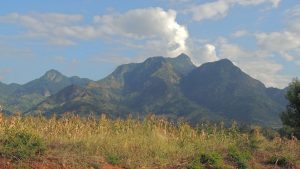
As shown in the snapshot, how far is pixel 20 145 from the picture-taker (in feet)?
34.0

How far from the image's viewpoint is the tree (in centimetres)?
3900

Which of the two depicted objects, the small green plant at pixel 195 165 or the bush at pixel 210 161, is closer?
the small green plant at pixel 195 165

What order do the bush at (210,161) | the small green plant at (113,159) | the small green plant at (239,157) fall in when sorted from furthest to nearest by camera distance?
the small green plant at (239,157)
the bush at (210,161)
the small green plant at (113,159)

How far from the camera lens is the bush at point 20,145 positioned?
10.2m

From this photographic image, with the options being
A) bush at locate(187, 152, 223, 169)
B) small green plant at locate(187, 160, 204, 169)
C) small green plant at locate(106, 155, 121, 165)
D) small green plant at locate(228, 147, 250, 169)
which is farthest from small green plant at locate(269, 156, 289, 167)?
small green plant at locate(106, 155, 121, 165)

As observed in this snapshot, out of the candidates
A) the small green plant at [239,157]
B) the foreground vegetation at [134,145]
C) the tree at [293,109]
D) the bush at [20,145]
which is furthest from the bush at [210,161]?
the tree at [293,109]

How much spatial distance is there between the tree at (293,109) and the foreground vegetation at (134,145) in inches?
884

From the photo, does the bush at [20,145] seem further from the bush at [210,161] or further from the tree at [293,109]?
the tree at [293,109]

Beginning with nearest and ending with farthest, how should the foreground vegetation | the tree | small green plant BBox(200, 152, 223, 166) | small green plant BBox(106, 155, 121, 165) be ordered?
1. the foreground vegetation
2. small green plant BBox(106, 155, 121, 165)
3. small green plant BBox(200, 152, 223, 166)
4. the tree

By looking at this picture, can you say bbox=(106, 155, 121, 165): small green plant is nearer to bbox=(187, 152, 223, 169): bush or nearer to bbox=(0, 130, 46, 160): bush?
bbox=(0, 130, 46, 160): bush

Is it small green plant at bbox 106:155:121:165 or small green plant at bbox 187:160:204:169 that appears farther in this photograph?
small green plant at bbox 187:160:204:169

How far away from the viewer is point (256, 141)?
52.6ft

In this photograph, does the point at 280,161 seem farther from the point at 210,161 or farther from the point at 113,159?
Result: the point at 113,159

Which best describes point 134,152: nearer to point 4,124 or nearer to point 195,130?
point 4,124
